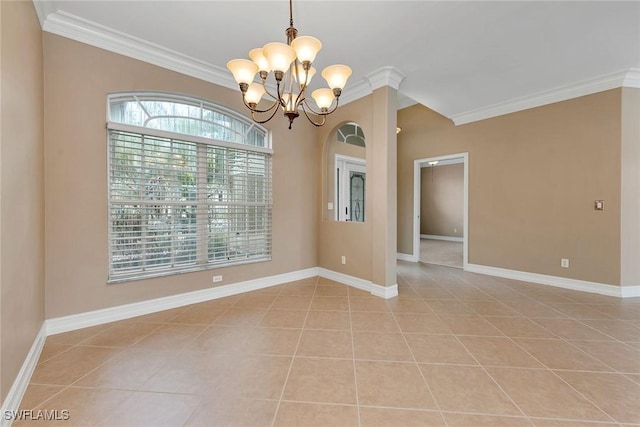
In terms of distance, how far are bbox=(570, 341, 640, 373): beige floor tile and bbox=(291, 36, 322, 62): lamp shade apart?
3.08 m

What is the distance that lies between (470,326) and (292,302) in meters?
1.94

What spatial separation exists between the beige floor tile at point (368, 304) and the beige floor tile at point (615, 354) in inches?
65.7

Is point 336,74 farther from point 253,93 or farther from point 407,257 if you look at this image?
point 407,257

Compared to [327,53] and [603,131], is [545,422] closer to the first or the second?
[327,53]

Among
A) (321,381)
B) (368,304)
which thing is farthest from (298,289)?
(321,381)

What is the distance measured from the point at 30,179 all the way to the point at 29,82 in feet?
2.33

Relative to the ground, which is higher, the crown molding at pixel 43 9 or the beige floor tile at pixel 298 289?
the crown molding at pixel 43 9

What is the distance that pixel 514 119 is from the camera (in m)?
4.30

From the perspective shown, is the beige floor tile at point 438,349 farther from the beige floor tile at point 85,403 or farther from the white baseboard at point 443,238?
the white baseboard at point 443,238

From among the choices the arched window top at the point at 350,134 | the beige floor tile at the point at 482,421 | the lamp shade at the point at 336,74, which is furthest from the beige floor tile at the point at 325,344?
the arched window top at the point at 350,134

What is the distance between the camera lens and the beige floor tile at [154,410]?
4.65 feet

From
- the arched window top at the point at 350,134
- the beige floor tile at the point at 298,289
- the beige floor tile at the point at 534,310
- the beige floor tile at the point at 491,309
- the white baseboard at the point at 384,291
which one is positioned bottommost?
the beige floor tile at the point at 491,309

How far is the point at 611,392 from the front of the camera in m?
1.65

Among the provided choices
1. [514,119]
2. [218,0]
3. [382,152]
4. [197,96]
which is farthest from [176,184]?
[514,119]
